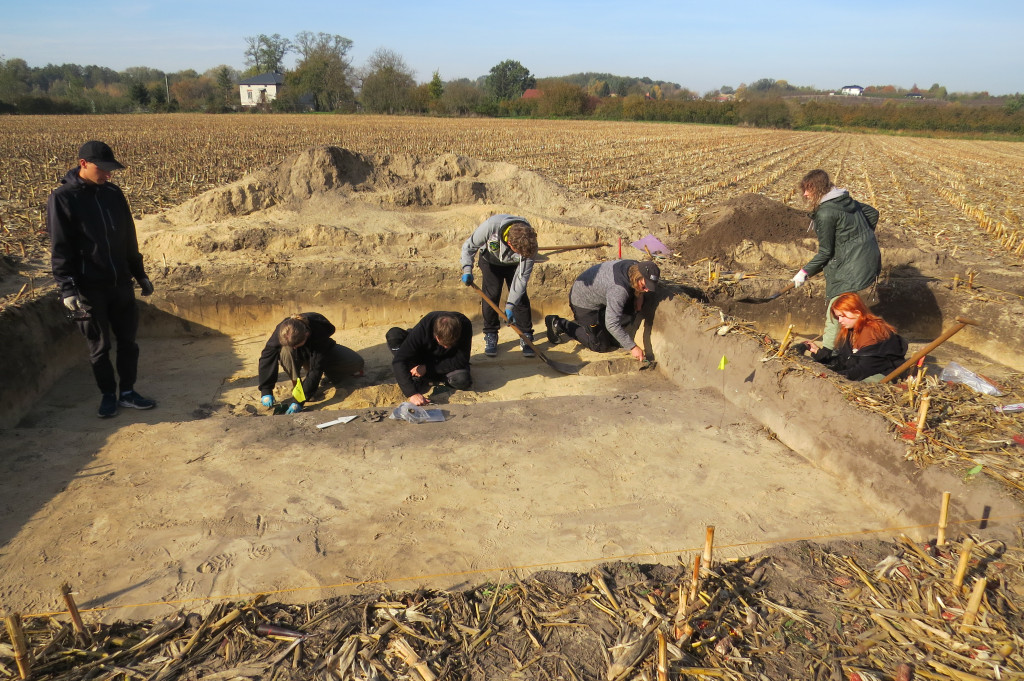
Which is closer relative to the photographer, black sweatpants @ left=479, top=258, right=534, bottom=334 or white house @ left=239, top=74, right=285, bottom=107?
black sweatpants @ left=479, top=258, right=534, bottom=334

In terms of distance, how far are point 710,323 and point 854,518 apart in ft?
7.66

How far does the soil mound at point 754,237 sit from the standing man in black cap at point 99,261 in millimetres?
7234

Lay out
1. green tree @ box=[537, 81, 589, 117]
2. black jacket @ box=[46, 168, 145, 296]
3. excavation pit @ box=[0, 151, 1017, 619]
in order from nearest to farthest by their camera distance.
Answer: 1. excavation pit @ box=[0, 151, 1017, 619]
2. black jacket @ box=[46, 168, 145, 296]
3. green tree @ box=[537, 81, 589, 117]

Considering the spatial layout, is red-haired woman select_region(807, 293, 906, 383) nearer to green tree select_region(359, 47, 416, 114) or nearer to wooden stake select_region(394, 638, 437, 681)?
wooden stake select_region(394, 638, 437, 681)

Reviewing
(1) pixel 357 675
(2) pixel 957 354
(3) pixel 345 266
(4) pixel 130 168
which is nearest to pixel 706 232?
(2) pixel 957 354

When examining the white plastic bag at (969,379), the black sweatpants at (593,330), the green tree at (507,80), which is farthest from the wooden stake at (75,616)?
the green tree at (507,80)

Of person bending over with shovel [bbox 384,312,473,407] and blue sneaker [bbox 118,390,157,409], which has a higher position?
person bending over with shovel [bbox 384,312,473,407]

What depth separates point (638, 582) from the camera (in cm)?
284

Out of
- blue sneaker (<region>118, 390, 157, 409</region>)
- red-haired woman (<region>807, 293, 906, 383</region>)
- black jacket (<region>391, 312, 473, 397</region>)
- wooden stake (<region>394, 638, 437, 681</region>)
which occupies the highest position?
red-haired woman (<region>807, 293, 906, 383</region>)

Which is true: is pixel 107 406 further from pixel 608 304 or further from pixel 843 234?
pixel 843 234

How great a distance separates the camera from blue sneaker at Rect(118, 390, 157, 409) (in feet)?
17.0

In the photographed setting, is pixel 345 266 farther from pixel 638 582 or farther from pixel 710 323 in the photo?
pixel 638 582

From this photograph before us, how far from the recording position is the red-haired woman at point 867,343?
4609 millimetres

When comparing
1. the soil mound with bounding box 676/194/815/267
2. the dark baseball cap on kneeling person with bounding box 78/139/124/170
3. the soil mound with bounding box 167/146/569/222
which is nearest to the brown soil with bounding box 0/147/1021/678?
the soil mound with bounding box 676/194/815/267
